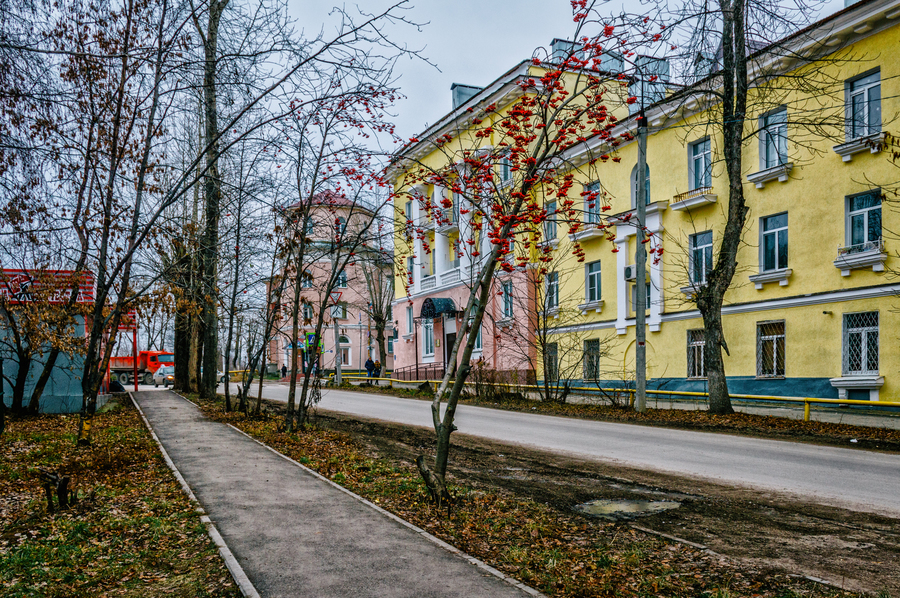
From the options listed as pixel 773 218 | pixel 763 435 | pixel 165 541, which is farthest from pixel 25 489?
pixel 773 218

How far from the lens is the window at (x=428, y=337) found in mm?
40375

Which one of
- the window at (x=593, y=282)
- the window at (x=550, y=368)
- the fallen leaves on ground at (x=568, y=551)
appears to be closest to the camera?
the fallen leaves on ground at (x=568, y=551)

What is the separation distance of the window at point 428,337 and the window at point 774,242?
73.3 ft

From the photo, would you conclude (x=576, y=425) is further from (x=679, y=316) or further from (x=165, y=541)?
(x=165, y=541)

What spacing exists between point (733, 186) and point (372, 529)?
49.0 feet

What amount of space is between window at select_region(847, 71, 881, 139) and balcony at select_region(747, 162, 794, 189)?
1883 mm

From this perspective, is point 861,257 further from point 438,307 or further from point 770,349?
point 438,307

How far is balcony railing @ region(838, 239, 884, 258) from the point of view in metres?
17.2

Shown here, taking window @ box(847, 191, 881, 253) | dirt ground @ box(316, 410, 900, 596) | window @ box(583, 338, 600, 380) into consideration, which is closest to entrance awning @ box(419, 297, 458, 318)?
window @ box(583, 338, 600, 380)

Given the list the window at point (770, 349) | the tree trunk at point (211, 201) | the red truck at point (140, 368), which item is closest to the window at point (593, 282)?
the window at point (770, 349)

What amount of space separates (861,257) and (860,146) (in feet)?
9.49

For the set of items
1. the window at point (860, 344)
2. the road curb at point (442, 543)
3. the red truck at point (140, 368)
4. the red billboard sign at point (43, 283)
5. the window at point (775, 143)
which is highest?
the window at point (775, 143)

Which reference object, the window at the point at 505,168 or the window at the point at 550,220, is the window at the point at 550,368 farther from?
the window at the point at 505,168

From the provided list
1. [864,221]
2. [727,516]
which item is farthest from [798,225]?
[727,516]
